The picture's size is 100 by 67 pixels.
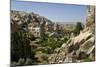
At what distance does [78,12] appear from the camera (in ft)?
8.48

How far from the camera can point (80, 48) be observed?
2.60 metres

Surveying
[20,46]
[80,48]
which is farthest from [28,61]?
[80,48]

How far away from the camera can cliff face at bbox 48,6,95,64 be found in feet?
8.20

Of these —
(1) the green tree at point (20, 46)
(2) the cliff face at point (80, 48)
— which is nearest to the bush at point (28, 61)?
(1) the green tree at point (20, 46)

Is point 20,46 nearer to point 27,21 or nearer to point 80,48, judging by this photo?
point 27,21

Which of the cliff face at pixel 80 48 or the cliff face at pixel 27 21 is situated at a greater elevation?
the cliff face at pixel 27 21

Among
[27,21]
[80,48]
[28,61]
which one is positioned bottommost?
[28,61]

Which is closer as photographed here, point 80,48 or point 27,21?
point 27,21

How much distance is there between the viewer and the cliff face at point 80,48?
2500mm

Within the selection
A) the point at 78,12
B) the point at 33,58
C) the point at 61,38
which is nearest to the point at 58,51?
the point at 61,38

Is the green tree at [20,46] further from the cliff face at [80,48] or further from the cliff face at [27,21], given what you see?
the cliff face at [80,48]

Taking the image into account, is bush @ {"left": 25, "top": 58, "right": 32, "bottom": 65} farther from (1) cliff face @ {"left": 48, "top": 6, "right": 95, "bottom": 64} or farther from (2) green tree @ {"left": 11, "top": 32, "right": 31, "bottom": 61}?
(1) cliff face @ {"left": 48, "top": 6, "right": 95, "bottom": 64}
